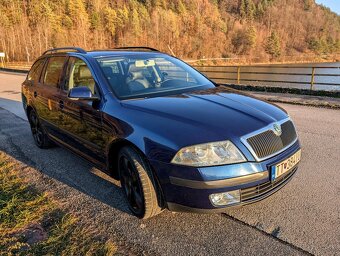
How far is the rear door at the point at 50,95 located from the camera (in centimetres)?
433

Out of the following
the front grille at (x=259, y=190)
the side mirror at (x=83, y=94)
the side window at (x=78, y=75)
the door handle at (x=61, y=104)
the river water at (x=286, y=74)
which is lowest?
the river water at (x=286, y=74)

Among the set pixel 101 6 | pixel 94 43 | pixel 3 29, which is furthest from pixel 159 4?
pixel 3 29

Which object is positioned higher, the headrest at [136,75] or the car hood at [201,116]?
the headrest at [136,75]

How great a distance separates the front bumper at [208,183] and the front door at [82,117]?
1.03m

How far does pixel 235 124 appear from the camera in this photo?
2.63m

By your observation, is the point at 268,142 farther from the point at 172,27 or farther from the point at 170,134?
the point at 172,27

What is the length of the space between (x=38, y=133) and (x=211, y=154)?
397 cm

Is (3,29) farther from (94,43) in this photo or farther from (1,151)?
(1,151)

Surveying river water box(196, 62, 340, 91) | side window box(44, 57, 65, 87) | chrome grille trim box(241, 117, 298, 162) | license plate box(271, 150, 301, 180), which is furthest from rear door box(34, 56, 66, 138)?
river water box(196, 62, 340, 91)

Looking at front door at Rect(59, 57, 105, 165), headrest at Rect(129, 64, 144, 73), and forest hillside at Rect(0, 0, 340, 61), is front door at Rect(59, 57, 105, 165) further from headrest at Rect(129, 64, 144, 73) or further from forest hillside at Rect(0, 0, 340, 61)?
forest hillside at Rect(0, 0, 340, 61)

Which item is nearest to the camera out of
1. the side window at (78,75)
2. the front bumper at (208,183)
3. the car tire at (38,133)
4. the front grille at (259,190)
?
the front bumper at (208,183)

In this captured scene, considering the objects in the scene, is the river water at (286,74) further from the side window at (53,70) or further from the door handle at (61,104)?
the door handle at (61,104)

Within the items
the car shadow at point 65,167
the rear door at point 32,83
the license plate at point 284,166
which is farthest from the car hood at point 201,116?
the rear door at point 32,83

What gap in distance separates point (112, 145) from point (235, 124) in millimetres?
1284
